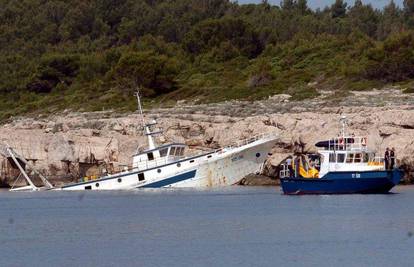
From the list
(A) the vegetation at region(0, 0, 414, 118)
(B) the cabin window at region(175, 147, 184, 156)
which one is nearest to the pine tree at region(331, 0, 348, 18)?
(A) the vegetation at region(0, 0, 414, 118)

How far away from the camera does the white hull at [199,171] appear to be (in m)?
69.1

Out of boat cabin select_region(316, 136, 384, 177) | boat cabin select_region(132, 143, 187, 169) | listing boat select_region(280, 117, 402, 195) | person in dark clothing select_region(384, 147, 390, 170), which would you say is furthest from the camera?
boat cabin select_region(132, 143, 187, 169)

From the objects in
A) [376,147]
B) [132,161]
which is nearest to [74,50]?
[132,161]

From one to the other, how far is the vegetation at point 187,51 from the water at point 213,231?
2653cm

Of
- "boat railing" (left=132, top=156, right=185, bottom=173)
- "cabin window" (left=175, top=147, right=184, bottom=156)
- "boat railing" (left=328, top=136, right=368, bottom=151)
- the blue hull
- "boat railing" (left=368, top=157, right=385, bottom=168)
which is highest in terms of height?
"boat railing" (left=328, top=136, right=368, bottom=151)

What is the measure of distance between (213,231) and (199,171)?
1047 inches

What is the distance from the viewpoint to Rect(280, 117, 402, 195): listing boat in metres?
58.1

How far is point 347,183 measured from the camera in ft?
192

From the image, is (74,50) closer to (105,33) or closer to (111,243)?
(105,33)

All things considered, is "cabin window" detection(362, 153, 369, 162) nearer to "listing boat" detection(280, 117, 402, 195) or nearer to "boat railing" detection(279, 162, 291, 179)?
"listing boat" detection(280, 117, 402, 195)

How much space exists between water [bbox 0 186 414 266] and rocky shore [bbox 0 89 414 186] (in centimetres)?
679

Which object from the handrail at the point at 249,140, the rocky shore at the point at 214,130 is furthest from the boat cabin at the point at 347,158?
the handrail at the point at 249,140

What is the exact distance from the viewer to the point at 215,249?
37.6 m

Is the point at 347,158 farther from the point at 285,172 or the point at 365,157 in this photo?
the point at 285,172
